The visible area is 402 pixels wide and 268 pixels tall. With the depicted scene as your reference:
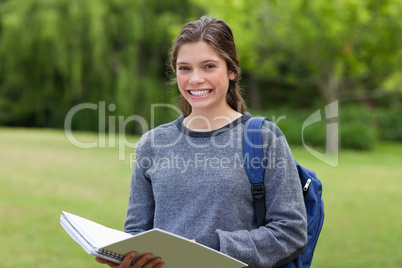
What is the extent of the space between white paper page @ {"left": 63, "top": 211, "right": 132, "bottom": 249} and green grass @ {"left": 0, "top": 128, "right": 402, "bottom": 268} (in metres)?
3.49

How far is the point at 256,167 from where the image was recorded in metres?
1.56

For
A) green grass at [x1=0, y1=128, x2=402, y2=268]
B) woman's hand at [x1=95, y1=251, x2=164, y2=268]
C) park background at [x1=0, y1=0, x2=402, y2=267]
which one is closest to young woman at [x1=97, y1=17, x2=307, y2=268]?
woman's hand at [x1=95, y1=251, x2=164, y2=268]

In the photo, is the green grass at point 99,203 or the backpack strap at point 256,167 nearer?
the backpack strap at point 256,167

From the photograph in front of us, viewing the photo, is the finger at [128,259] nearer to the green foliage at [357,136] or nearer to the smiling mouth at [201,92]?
the smiling mouth at [201,92]

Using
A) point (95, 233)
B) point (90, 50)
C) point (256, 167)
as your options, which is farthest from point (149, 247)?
point (90, 50)

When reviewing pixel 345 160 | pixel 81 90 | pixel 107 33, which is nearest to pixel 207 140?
pixel 345 160

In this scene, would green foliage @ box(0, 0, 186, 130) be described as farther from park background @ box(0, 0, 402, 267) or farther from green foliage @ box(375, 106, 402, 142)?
green foliage @ box(375, 106, 402, 142)

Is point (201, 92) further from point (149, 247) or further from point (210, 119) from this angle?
point (149, 247)

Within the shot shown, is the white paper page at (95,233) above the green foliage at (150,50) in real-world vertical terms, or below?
below

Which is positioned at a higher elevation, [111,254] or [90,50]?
[90,50]

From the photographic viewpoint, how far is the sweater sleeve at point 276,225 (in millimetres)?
1520

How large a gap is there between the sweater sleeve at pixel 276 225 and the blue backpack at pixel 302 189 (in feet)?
0.07

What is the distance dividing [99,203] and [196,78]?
612cm

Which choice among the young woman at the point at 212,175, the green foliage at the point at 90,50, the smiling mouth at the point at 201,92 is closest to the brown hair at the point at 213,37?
the young woman at the point at 212,175
